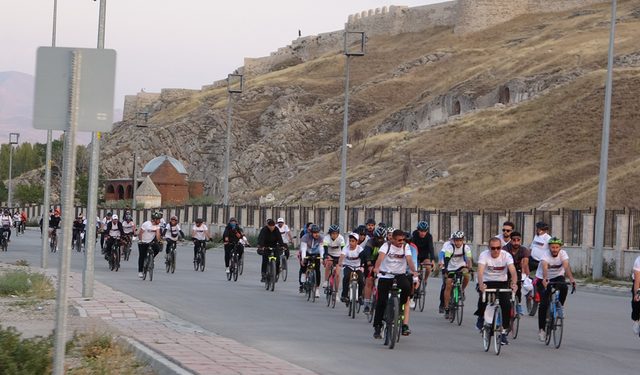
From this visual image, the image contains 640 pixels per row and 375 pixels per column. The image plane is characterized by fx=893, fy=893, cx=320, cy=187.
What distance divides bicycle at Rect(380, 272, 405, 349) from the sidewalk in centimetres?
236

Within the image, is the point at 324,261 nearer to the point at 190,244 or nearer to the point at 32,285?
the point at 32,285

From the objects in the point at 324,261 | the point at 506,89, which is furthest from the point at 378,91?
the point at 324,261

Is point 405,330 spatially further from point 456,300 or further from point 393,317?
point 456,300

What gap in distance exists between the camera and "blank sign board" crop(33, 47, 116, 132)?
650cm

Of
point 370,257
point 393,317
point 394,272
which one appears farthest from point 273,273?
point 393,317

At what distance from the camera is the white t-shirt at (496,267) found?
42.7ft

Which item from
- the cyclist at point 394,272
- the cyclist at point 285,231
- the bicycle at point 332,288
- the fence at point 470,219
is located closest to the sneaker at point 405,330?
the cyclist at point 394,272

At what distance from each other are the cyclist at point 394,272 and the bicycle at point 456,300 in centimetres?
300

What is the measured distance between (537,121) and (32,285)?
5725 cm

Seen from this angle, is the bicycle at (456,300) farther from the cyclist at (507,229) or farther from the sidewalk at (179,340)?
the sidewalk at (179,340)

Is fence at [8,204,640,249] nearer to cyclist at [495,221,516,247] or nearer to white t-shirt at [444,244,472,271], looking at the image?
cyclist at [495,221,516,247]

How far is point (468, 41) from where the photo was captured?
143125 millimetres

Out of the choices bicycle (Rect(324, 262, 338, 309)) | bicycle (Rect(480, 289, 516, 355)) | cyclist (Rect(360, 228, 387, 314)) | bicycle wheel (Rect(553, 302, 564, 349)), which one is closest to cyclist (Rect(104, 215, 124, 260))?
bicycle (Rect(324, 262, 338, 309))

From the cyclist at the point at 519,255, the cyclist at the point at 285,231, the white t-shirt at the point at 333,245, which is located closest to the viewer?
the cyclist at the point at 519,255
